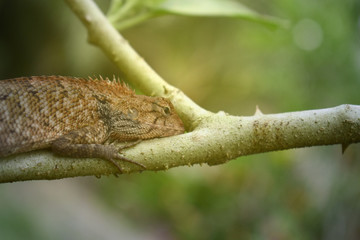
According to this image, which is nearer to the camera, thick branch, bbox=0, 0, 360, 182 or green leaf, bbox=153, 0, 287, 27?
thick branch, bbox=0, 0, 360, 182

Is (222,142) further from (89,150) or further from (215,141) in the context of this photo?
(89,150)

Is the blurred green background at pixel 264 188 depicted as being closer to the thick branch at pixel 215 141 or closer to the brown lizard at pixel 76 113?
the brown lizard at pixel 76 113

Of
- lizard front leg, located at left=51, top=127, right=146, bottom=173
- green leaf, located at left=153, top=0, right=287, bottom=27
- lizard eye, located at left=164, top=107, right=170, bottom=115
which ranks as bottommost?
lizard front leg, located at left=51, top=127, right=146, bottom=173

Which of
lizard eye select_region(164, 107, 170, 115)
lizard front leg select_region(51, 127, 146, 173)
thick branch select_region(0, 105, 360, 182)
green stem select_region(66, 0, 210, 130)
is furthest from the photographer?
lizard eye select_region(164, 107, 170, 115)

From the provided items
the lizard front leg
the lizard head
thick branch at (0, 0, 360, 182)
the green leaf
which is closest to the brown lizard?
the lizard head

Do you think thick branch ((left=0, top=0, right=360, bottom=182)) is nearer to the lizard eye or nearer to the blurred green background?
the lizard eye

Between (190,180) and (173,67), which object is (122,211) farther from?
(173,67)

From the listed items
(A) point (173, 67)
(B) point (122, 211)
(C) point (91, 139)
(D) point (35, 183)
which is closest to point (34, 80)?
(C) point (91, 139)
